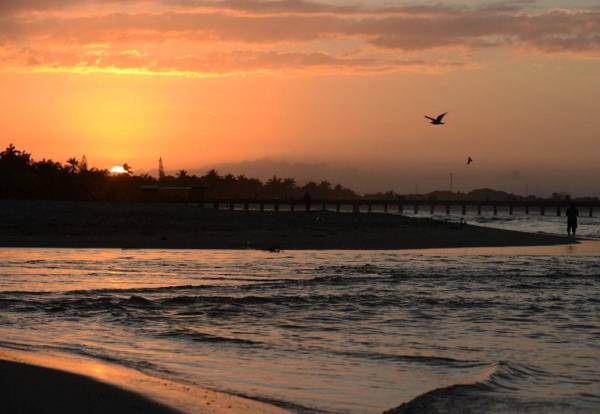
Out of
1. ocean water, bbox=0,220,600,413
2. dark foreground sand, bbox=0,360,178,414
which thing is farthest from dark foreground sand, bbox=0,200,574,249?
dark foreground sand, bbox=0,360,178,414

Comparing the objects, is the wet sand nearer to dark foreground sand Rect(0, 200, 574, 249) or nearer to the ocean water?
the ocean water

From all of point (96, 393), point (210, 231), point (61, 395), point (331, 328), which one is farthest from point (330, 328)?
point (210, 231)

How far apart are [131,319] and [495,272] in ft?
42.0

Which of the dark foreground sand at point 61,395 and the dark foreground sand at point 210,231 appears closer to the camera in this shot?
the dark foreground sand at point 61,395

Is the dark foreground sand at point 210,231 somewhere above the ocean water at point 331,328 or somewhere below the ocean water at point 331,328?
above

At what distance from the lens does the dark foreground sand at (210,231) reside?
34.2 meters

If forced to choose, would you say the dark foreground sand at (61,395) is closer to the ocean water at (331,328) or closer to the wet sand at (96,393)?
the wet sand at (96,393)

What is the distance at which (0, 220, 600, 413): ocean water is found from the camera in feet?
32.3

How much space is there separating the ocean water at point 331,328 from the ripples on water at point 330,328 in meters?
0.03

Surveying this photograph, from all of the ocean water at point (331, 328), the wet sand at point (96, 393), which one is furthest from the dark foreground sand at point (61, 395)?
the ocean water at point (331, 328)

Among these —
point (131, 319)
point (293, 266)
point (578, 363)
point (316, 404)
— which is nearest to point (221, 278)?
point (293, 266)

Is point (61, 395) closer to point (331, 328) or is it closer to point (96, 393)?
point (96, 393)

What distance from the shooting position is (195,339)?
12766mm

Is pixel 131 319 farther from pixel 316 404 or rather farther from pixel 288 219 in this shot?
pixel 288 219
